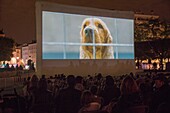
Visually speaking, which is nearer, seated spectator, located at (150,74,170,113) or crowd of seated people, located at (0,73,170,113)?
crowd of seated people, located at (0,73,170,113)

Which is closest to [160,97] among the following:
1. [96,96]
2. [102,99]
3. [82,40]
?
[102,99]

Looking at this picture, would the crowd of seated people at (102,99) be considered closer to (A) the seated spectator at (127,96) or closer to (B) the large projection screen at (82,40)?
(A) the seated spectator at (127,96)

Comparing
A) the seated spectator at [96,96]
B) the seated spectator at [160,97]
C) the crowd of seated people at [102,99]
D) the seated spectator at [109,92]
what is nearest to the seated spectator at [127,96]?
the crowd of seated people at [102,99]

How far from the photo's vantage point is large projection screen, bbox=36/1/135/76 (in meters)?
17.8

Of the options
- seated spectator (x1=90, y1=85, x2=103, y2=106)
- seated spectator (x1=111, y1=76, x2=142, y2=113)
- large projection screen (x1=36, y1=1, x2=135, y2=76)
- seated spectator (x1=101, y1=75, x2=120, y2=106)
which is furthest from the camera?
large projection screen (x1=36, y1=1, x2=135, y2=76)

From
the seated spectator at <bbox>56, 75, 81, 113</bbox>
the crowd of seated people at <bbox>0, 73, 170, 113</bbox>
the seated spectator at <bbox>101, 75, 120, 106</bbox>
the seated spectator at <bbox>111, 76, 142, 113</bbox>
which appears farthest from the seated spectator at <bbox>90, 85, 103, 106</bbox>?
the seated spectator at <bbox>111, 76, 142, 113</bbox>

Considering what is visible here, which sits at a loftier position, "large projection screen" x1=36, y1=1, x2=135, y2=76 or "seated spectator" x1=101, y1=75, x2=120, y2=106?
"large projection screen" x1=36, y1=1, x2=135, y2=76

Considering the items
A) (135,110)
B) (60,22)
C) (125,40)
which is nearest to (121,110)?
(135,110)

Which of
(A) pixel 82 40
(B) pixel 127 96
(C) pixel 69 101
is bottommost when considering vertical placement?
(C) pixel 69 101

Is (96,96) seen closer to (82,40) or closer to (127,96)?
(127,96)

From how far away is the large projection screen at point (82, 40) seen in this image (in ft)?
58.2

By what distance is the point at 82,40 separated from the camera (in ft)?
62.5

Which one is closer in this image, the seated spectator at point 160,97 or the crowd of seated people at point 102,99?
the crowd of seated people at point 102,99

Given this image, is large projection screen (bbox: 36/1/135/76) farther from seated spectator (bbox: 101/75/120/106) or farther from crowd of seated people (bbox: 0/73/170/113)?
seated spectator (bbox: 101/75/120/106)
